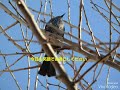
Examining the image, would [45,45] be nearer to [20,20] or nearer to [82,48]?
[82,48]

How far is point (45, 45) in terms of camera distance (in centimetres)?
123

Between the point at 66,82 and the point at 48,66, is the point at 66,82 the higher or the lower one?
the lower one

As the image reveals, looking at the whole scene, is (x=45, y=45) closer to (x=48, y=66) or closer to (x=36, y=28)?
(x=36, y=28)

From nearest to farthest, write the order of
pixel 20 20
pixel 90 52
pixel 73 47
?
pixel 73 47, pixel 90 52, pixel 20 20

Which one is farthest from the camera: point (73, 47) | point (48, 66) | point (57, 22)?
point (57, 22)

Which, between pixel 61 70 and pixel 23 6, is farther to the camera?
pixel 61 70

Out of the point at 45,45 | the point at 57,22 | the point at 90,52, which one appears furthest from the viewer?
the point at 57,22

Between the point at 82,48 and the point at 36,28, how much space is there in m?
0.41

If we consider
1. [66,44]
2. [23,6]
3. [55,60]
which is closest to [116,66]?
[66,44]

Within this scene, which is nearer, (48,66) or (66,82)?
(66,82)

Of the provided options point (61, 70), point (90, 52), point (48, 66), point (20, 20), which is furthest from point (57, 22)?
point (61, 70)

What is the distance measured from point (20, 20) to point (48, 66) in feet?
1.89

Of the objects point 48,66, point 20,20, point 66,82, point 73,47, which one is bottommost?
point 66,82

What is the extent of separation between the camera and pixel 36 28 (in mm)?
1152
